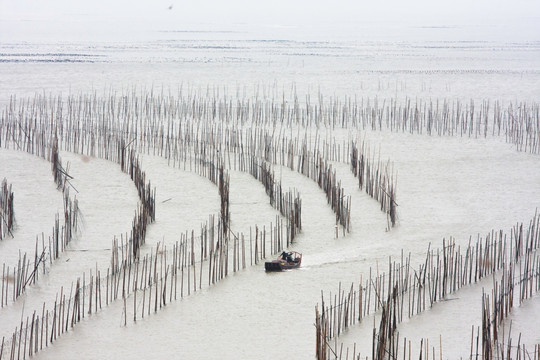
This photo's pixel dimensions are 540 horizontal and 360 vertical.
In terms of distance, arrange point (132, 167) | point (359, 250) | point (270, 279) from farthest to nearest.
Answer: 1. point (132, 167)
2. point (359, 250)
3. point (270, 279)

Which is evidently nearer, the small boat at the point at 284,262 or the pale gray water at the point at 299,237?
the pale gray water at the point at 299,237

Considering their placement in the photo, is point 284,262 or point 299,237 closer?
point 284,262

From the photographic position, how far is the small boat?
6508 mm

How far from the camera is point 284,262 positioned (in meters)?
6.54

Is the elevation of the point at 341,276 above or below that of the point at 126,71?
below

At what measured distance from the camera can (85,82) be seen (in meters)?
21.0

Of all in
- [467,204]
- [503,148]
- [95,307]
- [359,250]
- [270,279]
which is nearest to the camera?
[95,307]

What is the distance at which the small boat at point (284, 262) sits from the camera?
6508 millimetres

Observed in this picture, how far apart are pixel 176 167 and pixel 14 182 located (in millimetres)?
2131

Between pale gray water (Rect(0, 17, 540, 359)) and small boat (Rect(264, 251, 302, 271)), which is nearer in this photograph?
pale gray water (Rect(0, 17, 540, 359))

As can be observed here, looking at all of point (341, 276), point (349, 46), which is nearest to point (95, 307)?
point (341, 276)

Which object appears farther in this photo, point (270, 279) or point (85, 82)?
point (85, 82)

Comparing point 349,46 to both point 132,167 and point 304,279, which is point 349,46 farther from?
point 304,279

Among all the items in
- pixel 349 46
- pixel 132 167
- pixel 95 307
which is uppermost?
pixel 349 46
